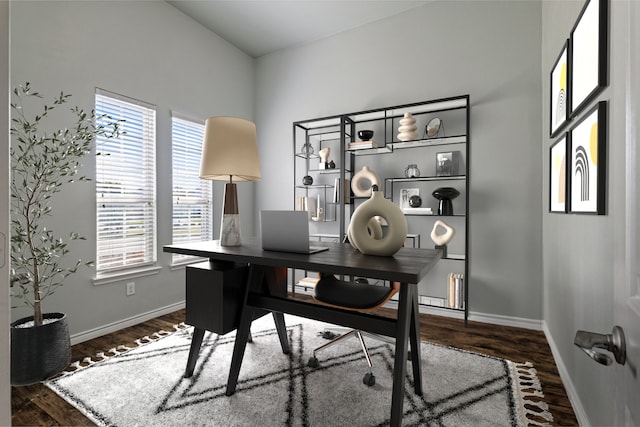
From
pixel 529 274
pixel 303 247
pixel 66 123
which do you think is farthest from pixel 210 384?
pixel 529 274

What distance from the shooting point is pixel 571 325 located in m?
1.82

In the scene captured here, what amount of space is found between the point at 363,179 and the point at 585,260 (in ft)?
7.01

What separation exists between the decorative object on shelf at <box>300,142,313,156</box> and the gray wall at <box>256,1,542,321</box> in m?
0.68

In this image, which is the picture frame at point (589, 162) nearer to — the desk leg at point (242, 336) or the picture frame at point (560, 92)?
the picture frame at point (560, 92)

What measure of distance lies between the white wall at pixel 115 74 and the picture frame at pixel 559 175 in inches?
127

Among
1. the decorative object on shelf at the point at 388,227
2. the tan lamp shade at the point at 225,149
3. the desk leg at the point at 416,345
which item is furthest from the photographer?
the tan lamp shade at the point at 225,149

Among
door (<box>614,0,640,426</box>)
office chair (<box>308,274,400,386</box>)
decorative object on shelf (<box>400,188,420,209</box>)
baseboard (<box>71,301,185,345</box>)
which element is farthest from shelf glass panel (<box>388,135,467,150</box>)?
baseboard (<box>71,301,185,345</box>)

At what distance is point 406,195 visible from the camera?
338 cm

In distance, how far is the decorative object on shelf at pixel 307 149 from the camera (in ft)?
12.4

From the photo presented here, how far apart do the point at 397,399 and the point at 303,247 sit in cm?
78

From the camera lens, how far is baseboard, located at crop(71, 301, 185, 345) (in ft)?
8.38

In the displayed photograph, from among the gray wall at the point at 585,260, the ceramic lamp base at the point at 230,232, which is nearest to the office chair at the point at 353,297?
the ceramic lamp base at the point at 230,232

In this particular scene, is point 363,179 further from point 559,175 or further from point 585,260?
point 585,260

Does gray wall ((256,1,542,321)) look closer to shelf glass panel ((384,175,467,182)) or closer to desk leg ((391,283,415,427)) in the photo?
shelf glass panel ((384,175,467,182))
